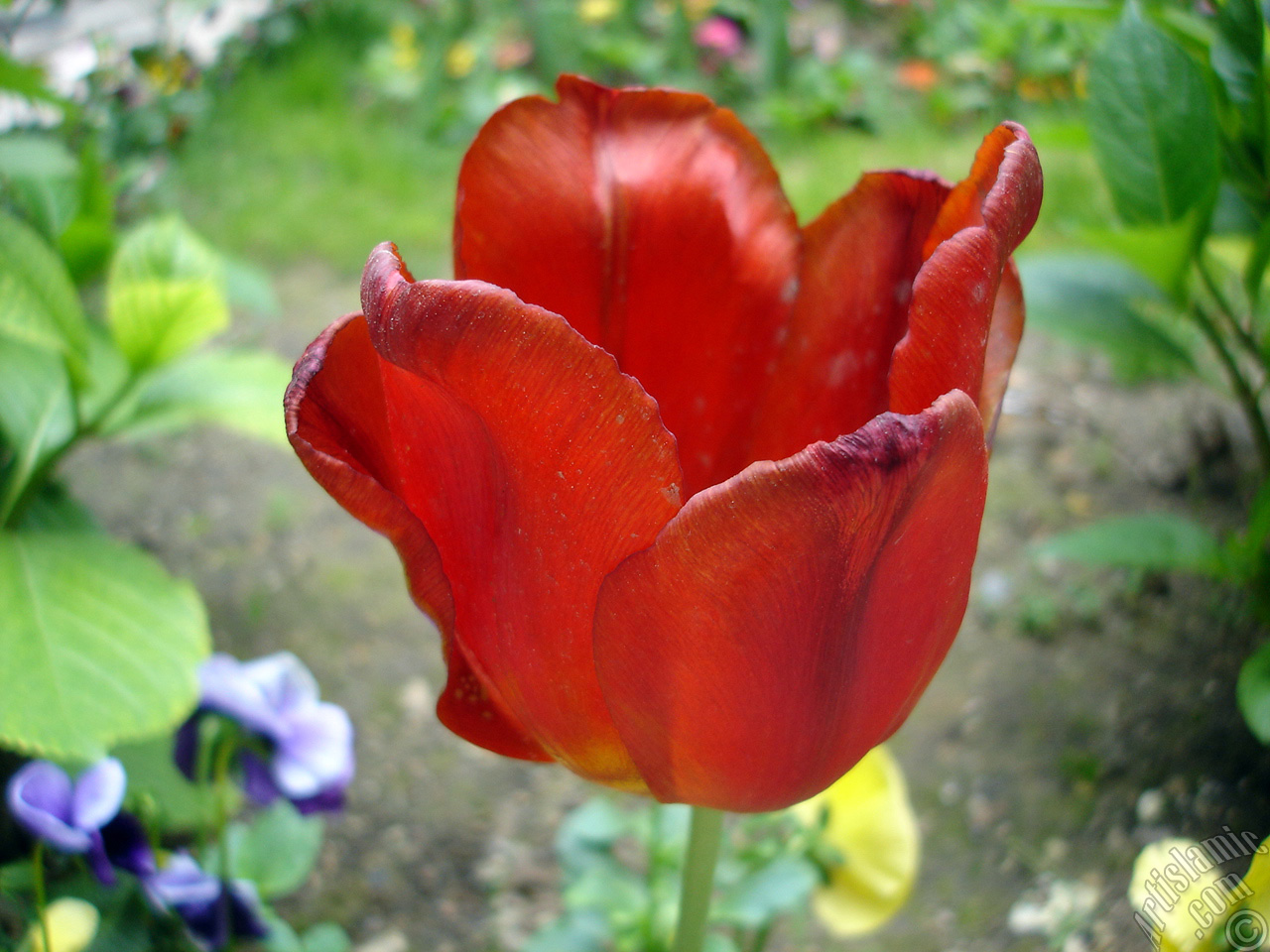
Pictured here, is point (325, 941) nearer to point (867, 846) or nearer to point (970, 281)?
point (867, 846)

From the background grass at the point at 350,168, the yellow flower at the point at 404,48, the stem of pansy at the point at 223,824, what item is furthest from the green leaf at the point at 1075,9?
the yellow flower at the point at 404,48

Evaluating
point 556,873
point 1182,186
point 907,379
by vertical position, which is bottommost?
point 556,873

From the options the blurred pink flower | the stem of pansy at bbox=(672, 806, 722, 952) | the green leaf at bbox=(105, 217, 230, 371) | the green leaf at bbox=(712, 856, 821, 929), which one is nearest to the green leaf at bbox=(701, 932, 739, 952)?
the green leaf at bbox=(712, 856, 821, 929)

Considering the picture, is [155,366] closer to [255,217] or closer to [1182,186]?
[1182,186]

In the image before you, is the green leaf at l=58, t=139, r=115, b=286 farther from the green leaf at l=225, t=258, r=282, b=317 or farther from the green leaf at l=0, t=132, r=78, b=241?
the green leaf at l=225, t=258, r=282, b=317

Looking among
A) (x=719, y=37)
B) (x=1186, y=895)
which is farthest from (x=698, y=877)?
(x=719, y=37)

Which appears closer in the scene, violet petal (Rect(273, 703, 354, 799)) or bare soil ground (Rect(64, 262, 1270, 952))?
violet petal (Rect(273, 703, 354, 799))

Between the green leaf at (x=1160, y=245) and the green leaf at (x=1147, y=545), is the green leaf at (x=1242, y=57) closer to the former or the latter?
the green leaf at (x=1160, y=245)

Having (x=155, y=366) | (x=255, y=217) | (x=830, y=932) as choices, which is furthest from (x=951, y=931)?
(x=255, y=217)
